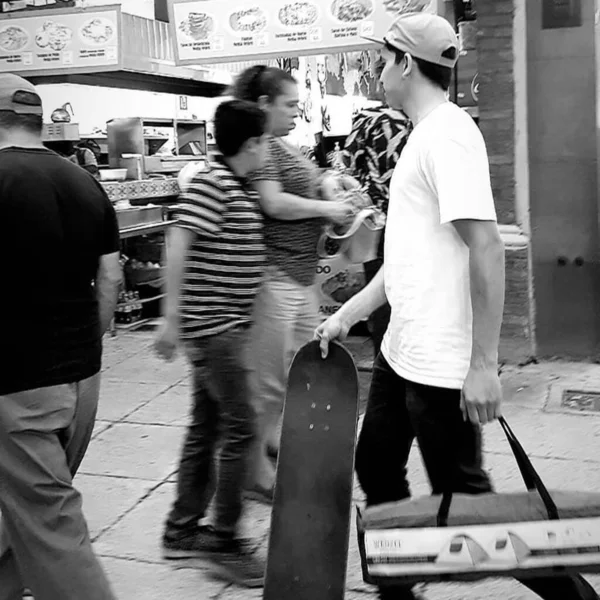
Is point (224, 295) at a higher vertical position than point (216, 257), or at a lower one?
lower

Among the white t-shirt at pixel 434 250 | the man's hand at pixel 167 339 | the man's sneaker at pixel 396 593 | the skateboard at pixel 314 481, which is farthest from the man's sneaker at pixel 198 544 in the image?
the white t-shirt at pixel 434 250

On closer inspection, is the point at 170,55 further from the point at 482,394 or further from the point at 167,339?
the point at 482,394

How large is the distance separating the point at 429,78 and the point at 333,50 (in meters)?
4.78

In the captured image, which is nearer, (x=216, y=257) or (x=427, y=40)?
(x=427, y=40)

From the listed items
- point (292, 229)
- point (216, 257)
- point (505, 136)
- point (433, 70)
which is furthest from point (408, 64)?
point (505, 136)

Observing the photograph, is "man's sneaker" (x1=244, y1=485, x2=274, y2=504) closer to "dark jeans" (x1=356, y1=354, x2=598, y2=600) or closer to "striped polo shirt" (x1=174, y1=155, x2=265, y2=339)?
"striped polo shirt" (x1=174, y1=155, x2=265, y2=339)

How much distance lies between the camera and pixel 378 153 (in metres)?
4.86

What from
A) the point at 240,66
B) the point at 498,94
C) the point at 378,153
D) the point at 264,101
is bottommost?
the point at 378,153

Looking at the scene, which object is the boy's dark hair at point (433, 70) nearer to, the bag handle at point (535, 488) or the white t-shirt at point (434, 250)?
the white t-shirt at point (434, 250)

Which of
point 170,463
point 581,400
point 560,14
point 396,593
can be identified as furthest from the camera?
point 560,14

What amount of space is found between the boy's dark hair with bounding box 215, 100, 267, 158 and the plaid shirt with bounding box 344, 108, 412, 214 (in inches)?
63.4

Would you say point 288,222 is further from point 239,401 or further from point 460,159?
point 460,159

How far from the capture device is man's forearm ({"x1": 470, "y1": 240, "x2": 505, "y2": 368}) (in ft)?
7.64

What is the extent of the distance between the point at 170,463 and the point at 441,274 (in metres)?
2.62
